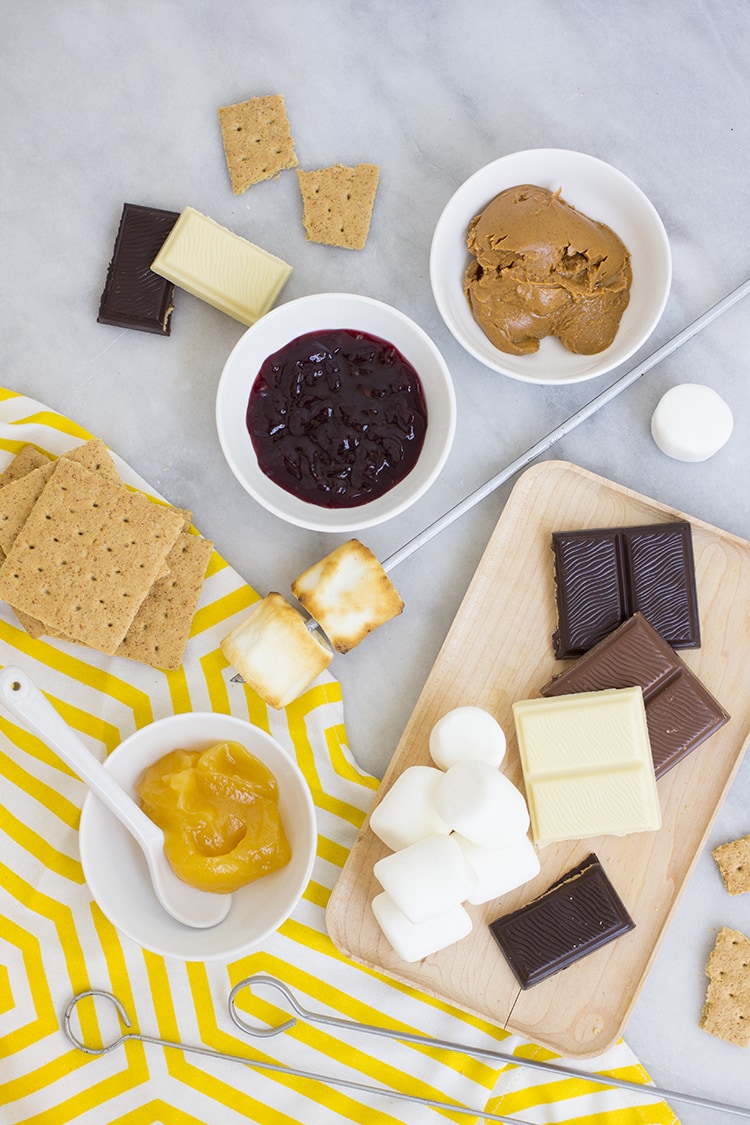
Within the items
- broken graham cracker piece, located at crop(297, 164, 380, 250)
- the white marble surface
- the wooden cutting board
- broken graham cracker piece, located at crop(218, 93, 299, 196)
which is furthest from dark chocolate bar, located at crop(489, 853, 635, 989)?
broken graham cracker piece, located at crop(218, 93, 299, 196)

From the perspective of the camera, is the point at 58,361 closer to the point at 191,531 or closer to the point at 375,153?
the point at 191,531

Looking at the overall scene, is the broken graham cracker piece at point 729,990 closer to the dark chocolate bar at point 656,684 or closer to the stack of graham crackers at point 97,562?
the dark chocolate bar at point 656,684

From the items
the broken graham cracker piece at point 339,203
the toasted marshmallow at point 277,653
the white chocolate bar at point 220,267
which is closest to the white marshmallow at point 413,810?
the toasted marshmallow at point 277,653

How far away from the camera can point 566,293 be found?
1.48 meters

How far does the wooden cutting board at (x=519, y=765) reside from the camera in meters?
1.55

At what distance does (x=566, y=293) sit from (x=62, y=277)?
3.02 feet

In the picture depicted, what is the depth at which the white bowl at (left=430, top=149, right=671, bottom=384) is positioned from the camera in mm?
1503

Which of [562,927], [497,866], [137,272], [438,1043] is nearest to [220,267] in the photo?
[137,272]

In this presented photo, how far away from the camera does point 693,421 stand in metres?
1.59

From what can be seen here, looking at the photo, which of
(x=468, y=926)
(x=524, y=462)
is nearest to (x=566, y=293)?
(x=524, y=462)

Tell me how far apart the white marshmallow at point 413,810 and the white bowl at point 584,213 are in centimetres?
69

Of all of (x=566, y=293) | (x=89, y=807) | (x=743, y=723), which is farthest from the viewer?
(x=743, y=723)

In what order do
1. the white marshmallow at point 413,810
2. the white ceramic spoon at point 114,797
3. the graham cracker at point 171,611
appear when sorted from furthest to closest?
1. the graham cracker at point 171,611
2. the white marshmallow at point 413,810
3. the white ceramic spoon at point 114,797

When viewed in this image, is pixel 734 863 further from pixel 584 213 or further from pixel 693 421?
pixel 584 213
